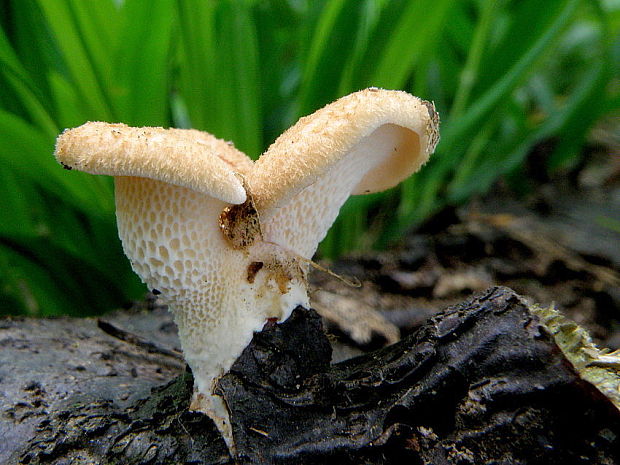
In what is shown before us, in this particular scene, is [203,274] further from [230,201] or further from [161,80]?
[161,80]

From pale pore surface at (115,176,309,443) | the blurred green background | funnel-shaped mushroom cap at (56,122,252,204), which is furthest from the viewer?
the blurred green background

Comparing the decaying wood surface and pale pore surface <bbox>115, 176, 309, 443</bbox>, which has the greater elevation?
pale pore surface <bbox>115, 176, 309, 443</bbox>

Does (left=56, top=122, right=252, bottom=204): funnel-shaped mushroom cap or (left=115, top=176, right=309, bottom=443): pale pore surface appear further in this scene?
(left=115, top=176, right=309, bottom=443): pale pore surface

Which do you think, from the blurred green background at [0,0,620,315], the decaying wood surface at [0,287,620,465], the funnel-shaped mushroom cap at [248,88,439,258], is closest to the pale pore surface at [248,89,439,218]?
the funnel-shaped mushroom cap at [248,88,439,258]

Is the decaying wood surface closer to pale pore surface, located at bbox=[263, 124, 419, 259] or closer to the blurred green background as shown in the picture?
pale pore surface, located at bbox=[263, 124, 419, 259]

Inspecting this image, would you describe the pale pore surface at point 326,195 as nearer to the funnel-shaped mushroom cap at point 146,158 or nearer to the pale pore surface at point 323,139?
the pale pore surface at point 323,139

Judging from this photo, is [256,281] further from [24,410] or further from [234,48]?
[234,48]

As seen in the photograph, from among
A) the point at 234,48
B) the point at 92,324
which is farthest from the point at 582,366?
the point at 234,48

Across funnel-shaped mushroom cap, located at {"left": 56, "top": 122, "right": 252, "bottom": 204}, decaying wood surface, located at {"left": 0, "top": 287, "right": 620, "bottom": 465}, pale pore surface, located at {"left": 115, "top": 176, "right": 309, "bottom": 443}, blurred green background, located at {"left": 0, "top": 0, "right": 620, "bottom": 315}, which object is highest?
blurred green background, located at {"left": 0, "top": 0, "right": 620, "bottom": 315}
